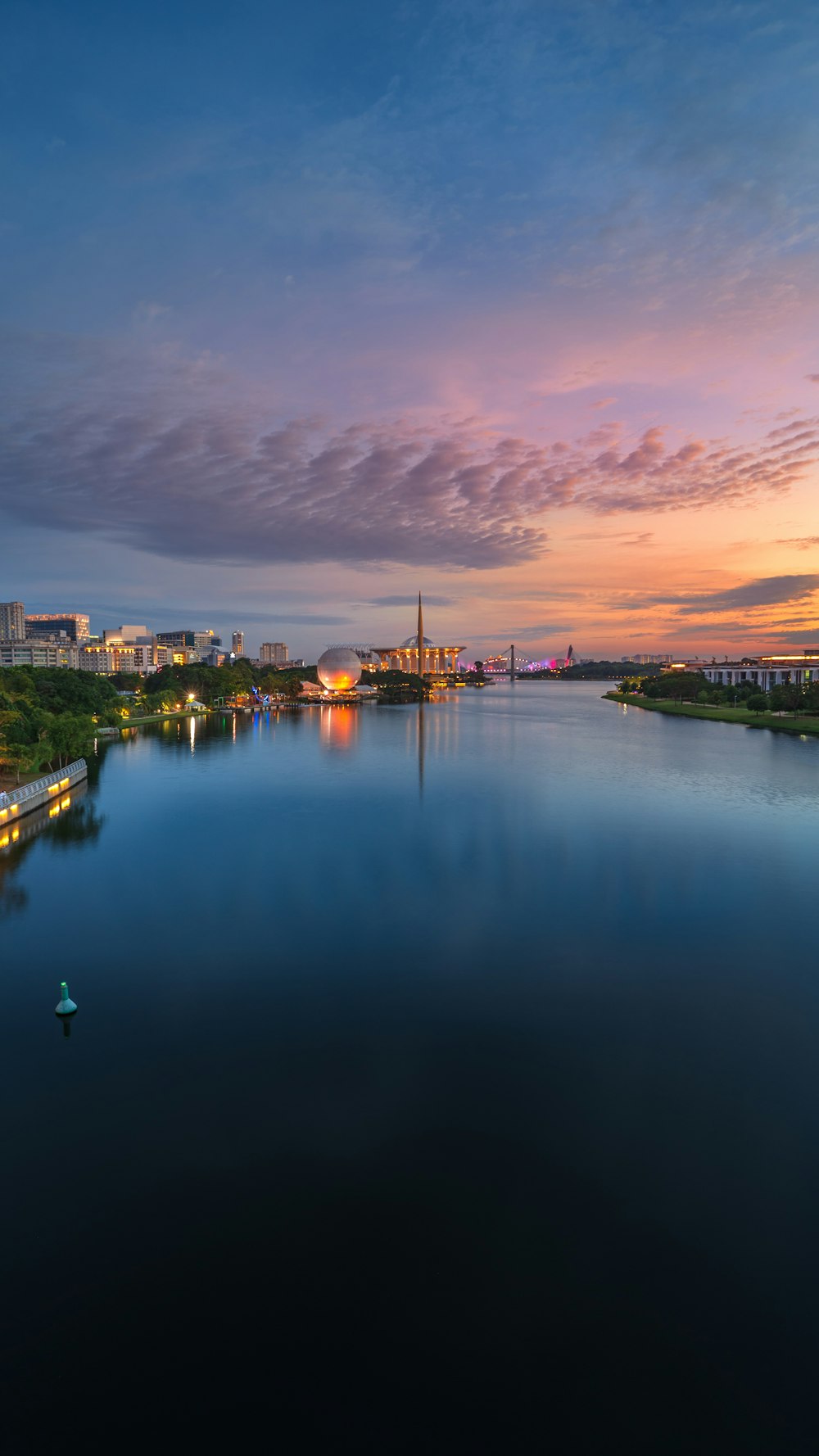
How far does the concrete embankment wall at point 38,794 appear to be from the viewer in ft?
62.6

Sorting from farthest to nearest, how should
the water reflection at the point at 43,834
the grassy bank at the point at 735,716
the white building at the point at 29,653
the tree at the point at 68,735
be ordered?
1. the white building at the point at 29,653
2. the grassy bank at the point at 735,716
3. the tree at the point at 68,735
4. the water reflection at the point at 43,834

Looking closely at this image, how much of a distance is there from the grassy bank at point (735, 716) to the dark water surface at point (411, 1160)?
34439mm

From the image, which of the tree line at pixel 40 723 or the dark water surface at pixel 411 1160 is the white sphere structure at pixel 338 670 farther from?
the dark water surface at pixel 411 1160

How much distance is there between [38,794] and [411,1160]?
759 inches

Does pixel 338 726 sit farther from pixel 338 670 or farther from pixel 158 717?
pixel 338 670

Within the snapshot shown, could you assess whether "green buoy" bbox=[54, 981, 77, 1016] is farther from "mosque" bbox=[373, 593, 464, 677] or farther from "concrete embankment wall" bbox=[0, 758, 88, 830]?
"mosque" bbox=[373, 593, 464, 677]

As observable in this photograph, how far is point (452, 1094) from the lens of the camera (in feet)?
23.2

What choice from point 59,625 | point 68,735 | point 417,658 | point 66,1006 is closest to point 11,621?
point 59,625

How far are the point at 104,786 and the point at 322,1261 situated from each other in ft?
75.1

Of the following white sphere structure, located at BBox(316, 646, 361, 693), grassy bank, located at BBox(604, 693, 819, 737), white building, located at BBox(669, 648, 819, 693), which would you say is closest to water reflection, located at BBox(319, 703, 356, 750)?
white sphere structure, located at BBox(316, 646, 361, 693)

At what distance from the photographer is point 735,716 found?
5472cm

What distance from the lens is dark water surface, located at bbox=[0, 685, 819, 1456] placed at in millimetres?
4250

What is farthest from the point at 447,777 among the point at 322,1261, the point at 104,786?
the point at 322,1261

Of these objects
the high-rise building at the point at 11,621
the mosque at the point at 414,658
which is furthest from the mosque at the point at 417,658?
the high-rise building at the point at 11,621
